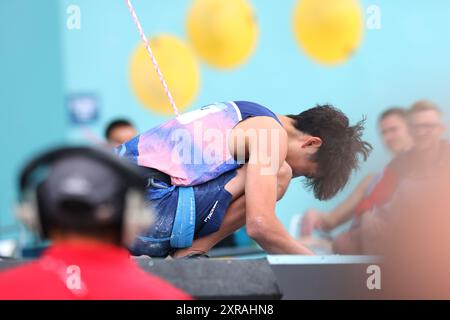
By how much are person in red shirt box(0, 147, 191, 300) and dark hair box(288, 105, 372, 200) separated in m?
1.42

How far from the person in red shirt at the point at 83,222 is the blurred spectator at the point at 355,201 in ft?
5.58

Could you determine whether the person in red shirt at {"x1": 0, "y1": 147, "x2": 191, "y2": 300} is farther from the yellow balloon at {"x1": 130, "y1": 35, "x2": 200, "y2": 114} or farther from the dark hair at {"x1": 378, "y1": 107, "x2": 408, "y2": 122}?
the yellow balloon at {"x1": 130, "y1": 35, "x2": 200, "y2": 114}

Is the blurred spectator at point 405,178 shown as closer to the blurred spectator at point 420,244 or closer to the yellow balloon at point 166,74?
the blurred spectator at point 420,244

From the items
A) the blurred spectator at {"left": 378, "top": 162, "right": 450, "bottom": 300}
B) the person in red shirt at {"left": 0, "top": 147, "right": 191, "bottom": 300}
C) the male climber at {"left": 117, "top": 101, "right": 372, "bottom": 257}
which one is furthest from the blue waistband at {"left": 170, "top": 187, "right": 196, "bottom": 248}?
the person in red shirt at {"left": 0, "top": 147, "right": 191, "bottom": 300}

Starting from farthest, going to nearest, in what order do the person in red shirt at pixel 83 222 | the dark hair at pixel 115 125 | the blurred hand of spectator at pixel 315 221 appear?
the dark hair at pixel 115 125
the blurred hand of spectator at pixel 315 221
the person in red shirt at pixel 83 222

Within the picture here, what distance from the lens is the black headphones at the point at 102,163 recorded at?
4.46 ft

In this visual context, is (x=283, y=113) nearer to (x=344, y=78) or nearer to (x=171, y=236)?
(x=171, y=236)

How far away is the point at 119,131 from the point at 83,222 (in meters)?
2.71

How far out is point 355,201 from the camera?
3.08 metres

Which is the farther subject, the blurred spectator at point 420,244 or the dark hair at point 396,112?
the dark hair at point 396,112

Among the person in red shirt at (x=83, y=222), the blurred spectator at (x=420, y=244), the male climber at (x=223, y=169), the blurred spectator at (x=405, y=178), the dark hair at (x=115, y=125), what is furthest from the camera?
the dark hair at (x=115, y=125)

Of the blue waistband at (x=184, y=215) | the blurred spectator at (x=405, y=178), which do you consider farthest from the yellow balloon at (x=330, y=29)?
the blue waistband at (x=184, y=215)

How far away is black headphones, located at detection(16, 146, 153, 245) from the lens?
4.46ft

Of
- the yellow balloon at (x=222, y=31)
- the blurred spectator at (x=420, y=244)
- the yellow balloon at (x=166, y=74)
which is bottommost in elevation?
the blurred spectator at (x=420, y=244)
